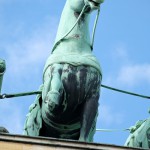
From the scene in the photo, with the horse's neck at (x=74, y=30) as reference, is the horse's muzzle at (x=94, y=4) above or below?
above

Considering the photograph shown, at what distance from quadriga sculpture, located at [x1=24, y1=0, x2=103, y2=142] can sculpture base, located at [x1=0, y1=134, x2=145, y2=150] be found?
0.73 metres

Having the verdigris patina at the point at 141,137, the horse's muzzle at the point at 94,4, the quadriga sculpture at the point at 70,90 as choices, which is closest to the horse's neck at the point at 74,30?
the quadriga sculpture at the point at 70,90

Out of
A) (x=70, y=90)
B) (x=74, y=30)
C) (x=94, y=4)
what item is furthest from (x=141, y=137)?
(x=94, y=4)

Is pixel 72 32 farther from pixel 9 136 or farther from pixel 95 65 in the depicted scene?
pixel 9 136

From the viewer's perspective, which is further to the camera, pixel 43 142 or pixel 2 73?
pixel 2 73

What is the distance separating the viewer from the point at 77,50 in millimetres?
16719

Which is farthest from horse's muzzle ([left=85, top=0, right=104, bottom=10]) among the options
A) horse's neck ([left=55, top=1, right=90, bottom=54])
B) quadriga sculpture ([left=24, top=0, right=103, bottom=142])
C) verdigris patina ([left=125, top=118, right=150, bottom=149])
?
verdigris patina ([left=125, top=118, right=150, bottom=149])

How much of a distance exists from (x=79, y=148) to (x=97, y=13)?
2.39m

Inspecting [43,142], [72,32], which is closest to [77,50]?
[72,32]

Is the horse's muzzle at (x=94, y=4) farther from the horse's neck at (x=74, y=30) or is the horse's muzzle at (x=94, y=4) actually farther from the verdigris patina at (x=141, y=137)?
the verdigris patina at (x=141, y=137)

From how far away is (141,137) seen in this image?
17.2 metres

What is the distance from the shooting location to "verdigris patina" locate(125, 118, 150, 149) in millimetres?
17064

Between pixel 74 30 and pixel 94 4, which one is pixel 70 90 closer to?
pixel 74 30

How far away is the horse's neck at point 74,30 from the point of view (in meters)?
16.8
